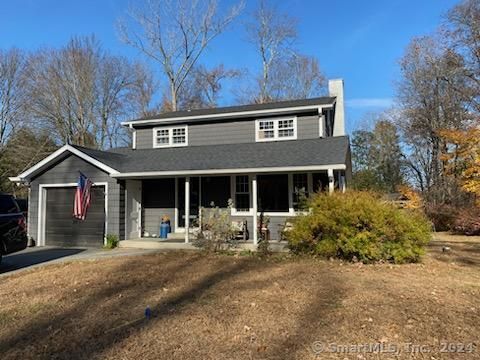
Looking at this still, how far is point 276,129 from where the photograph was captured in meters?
14.6

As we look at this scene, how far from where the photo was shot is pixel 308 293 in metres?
6.11

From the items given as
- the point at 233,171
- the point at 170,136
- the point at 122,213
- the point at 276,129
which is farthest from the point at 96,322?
the point at 170,136

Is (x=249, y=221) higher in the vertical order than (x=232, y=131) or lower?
lower

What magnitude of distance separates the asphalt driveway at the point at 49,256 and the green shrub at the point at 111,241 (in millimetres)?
317

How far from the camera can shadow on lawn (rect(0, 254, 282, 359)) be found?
434cm

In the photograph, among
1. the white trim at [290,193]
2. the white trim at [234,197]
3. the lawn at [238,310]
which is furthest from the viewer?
the white trim at [234,197]

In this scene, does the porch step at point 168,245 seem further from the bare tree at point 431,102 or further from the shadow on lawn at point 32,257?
the bare tree at point 431,102

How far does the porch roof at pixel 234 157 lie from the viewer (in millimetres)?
11727

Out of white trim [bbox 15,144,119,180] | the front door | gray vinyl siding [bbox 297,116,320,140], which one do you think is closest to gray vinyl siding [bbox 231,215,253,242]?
the front door

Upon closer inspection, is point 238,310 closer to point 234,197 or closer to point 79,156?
point 234,197

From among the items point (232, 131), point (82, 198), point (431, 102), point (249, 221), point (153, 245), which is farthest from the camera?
point (431, 102)

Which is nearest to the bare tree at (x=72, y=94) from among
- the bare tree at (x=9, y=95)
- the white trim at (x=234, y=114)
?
the bare tree at (x=9, y=95)

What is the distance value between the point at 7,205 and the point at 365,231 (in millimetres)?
8842

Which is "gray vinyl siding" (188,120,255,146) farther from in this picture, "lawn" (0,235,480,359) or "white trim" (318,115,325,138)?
"lawn" (0,235,480,359)
